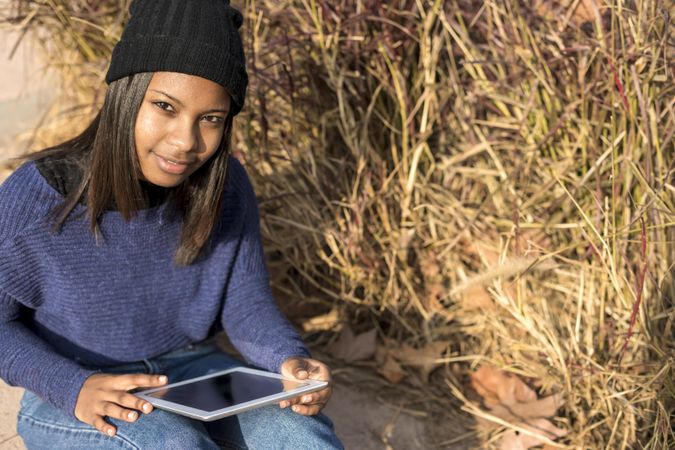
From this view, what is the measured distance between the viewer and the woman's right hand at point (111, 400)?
1694 mm

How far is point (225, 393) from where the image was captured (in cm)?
179

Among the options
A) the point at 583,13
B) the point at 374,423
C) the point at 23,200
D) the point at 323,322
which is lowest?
the point at 374,423

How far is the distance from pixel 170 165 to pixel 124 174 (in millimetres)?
94

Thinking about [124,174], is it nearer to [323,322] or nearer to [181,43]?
[181,43]

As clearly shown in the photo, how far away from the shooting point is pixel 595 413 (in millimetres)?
2248

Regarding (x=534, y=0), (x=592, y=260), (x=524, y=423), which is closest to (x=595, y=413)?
(x=524, y=423)

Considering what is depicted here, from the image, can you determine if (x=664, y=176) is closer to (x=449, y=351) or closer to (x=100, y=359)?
(x=449, y=351)

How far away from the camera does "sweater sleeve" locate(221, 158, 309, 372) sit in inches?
80.8

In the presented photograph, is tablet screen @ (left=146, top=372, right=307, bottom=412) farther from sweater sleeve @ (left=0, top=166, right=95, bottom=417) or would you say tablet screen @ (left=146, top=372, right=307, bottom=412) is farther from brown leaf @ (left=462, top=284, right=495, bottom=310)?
brown leaf @ (left=462, top=284, right=495, bottom=310)

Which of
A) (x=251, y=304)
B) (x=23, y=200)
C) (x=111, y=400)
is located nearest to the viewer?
(x=111, y=400)

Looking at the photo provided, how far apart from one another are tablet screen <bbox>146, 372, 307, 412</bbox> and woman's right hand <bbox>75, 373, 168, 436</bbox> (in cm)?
3

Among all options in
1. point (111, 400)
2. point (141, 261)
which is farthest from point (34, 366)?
point (141, 261)

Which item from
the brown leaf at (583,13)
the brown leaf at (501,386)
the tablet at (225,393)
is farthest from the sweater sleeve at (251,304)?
the brown leaf at (583,13)

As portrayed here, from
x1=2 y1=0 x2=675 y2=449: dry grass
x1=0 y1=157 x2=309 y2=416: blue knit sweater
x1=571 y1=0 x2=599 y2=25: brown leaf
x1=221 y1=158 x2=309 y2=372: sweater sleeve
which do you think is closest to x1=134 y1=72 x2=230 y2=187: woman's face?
x1=0 y1=157 x2=309 y2=416: blue knit sweater
